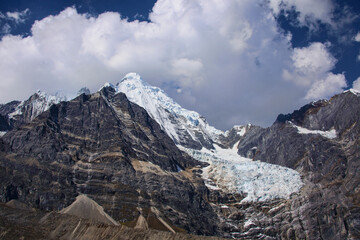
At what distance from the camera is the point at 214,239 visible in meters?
130

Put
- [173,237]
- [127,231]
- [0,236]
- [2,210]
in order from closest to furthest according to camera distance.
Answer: [0,236], [173,237], [127,231], [2,210]

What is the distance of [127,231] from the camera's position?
5955 inches

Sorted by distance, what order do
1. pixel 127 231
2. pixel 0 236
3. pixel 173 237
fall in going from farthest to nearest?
1. pixel 127 231
2. pixel 173 237
3. pixel 0 236

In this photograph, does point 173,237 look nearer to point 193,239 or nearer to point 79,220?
point 193,239

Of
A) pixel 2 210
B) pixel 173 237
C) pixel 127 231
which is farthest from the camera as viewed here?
pixel 2 210

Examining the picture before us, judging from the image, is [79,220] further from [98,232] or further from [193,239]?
[193,239]

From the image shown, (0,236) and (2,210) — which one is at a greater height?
(2,210)

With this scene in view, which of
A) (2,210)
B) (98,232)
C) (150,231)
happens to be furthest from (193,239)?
(2,210)

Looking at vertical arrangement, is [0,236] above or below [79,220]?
below

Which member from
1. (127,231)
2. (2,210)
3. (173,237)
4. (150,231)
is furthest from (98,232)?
(2,210)

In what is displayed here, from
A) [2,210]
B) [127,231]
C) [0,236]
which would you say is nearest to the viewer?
[0,236]

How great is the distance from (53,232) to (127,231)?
95.7 feet

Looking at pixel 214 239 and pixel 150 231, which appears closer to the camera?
pixel 214 239

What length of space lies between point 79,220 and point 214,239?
2513 inches
